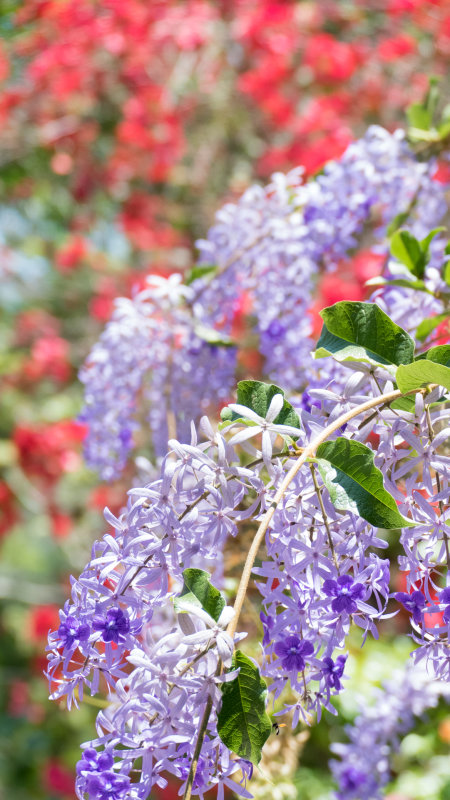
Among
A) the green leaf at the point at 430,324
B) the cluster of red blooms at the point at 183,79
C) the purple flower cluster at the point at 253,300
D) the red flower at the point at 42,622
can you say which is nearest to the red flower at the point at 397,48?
the cluster of red blooms at the point at 183,79

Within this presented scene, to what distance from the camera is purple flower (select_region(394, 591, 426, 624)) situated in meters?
0.58

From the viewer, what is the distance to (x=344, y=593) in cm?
53

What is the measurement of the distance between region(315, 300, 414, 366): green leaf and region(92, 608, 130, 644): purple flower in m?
0.26

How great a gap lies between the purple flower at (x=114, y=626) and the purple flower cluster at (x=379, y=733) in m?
0.82

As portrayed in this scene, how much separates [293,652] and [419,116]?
95cm

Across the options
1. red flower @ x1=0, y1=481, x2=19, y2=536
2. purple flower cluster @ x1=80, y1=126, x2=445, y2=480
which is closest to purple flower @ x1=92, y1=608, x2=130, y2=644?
purple flower cluster @ x1=80, y1=126, x2=445, y2=480

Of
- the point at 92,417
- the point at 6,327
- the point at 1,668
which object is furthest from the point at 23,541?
the point at 92,417

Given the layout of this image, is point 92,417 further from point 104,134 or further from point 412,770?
point 104,134

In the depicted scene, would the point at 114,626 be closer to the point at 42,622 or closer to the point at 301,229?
the point at 301,229

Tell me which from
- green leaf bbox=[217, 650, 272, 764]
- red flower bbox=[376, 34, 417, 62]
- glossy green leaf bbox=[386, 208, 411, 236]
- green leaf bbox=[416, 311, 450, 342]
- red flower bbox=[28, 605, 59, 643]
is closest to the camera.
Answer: green leaf bbox=[217, 650, 272, 764]

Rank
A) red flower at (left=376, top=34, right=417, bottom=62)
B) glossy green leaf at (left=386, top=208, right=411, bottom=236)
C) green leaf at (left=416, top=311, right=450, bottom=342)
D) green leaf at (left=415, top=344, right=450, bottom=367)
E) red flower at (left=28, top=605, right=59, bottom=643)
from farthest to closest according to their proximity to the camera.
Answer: red flower at (left=28, top=605, right=59, bottom=643)
red flower at (left=376, top=34, right=417, bottom=62)
glossy green leaf at (left=386, top=208, right=411, bottom=236)
green leaf at (left=416, top=311, right=450, bottom=342)
green leaf at (left=415, top=344, right=450, bottom=367)

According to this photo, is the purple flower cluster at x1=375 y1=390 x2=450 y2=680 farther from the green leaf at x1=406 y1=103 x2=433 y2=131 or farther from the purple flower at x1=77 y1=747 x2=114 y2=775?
the green leaf at x1=406 y1=103 x2=433 y2=131

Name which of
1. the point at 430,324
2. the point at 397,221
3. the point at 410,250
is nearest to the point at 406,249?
the point at 410,250

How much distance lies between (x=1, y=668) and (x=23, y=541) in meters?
2.25
